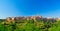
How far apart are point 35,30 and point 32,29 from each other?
273 mm

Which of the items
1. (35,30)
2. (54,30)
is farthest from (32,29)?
(54,30)

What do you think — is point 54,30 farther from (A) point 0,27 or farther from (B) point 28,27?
(A) point 0,27

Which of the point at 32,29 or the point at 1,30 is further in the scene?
the point at 32,29

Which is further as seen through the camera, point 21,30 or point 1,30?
point 21,30

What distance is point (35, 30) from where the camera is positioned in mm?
15352

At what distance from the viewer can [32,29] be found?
1530cm

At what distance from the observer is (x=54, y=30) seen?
50.3 feet

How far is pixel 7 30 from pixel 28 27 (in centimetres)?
195

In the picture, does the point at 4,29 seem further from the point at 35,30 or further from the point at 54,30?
the point at 54,30

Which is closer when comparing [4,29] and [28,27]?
[4,29]

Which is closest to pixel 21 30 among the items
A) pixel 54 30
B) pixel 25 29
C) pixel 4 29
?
pixel 25 29

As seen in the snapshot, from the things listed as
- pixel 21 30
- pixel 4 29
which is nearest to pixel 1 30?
pixel 4 29

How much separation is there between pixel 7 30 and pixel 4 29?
0.84ft

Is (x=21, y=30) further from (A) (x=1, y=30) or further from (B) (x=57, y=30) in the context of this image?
(B) (x=57, y=30)
